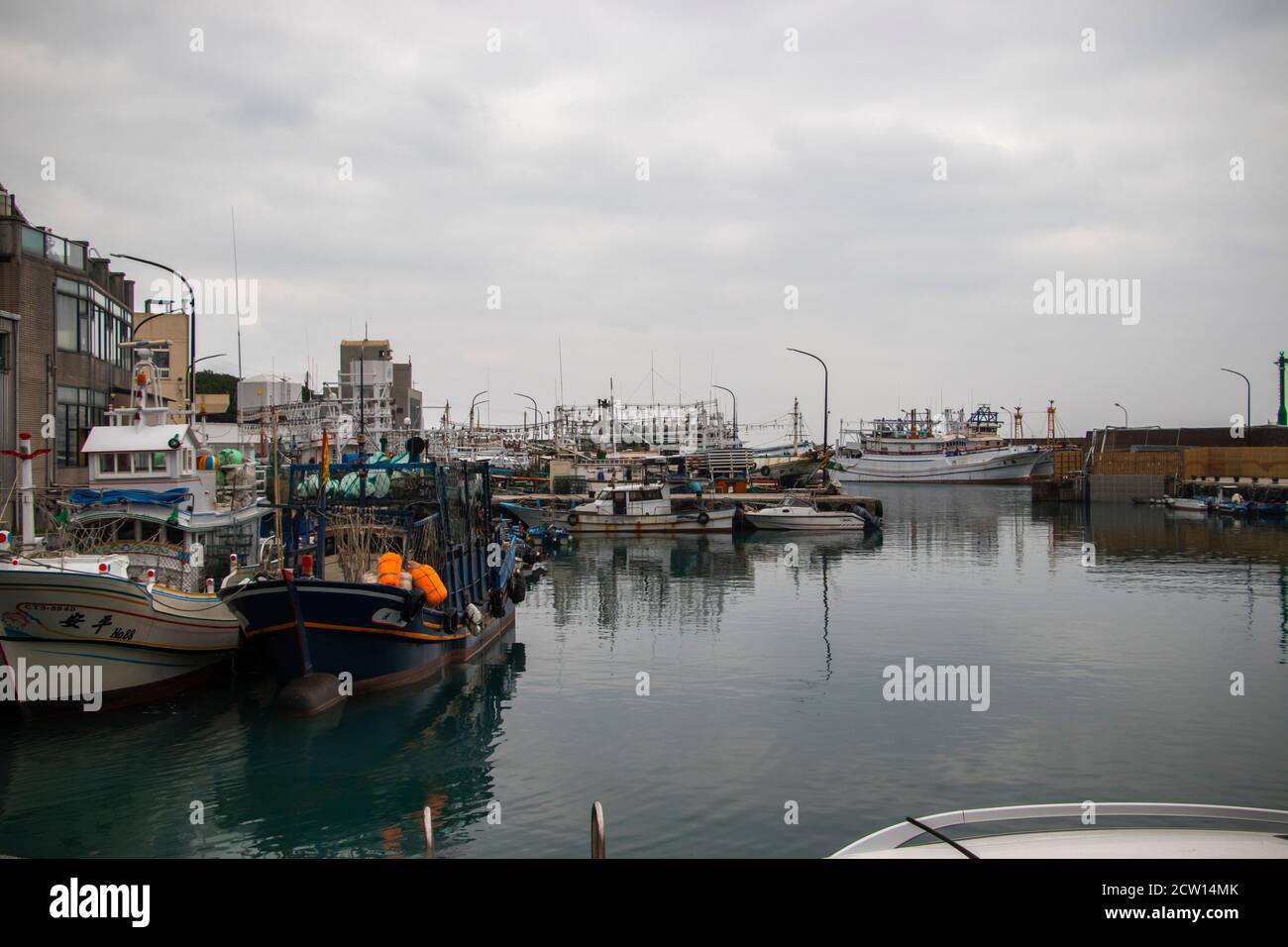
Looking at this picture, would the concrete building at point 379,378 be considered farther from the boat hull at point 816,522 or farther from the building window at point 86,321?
the boat hull at point 816,522

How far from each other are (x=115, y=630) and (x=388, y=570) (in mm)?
4817

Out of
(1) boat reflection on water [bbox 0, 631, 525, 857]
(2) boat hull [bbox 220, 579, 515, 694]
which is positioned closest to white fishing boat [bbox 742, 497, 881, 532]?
→ (1) boat reflection on water [bbox 0, 631, 525, 857]

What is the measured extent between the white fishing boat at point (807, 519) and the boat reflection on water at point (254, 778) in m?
42.0

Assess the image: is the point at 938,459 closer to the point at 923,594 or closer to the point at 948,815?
the point at 923,594

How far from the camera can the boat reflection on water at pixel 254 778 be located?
40.9ft

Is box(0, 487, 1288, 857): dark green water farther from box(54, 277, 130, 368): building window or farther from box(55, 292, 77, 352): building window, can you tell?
box(54, 277, 130, 368): building window

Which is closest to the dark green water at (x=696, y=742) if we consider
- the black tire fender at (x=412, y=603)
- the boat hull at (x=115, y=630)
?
the boat hull at (x=115, y=630)

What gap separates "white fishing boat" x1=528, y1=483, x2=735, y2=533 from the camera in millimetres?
58031

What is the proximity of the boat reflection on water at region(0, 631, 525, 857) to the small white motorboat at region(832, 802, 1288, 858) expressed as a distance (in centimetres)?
738

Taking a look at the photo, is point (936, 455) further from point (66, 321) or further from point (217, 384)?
point (66, 321)

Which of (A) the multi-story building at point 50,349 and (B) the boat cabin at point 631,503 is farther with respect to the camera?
(B) the boat cabin at point 631,503

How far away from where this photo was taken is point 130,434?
22.2m

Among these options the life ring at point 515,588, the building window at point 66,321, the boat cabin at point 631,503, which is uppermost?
the building window at point 66,321
